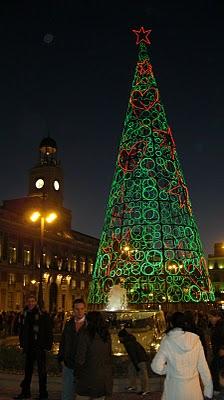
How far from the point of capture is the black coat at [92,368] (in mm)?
5559

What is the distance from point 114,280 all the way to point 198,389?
18.0 meters

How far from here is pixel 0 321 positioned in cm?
2619

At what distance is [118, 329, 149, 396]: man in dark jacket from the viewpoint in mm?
9648

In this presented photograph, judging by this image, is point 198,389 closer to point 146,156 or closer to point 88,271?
point 146,156

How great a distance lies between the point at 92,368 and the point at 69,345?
4.58ft

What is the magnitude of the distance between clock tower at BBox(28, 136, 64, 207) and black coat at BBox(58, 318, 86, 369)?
62697mm

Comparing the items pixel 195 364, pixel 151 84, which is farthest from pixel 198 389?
pixel 151 84

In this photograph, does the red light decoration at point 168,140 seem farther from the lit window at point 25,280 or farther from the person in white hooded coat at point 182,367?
the lit window at point 25,280

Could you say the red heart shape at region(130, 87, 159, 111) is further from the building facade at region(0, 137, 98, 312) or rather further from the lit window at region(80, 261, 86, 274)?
the lit window at region(80, 261, 86, 274)

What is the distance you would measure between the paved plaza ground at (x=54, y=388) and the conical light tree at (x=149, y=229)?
37.0ft

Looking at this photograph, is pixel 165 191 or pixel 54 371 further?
pixel 165 191

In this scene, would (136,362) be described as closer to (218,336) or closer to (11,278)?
(218,336)

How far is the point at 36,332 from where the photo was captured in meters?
9.09

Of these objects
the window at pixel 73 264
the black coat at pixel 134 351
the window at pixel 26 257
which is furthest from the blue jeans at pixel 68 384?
the window at pixel 73 264
